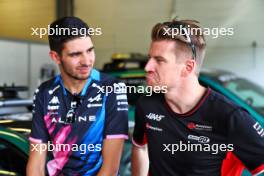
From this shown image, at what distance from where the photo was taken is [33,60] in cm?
814

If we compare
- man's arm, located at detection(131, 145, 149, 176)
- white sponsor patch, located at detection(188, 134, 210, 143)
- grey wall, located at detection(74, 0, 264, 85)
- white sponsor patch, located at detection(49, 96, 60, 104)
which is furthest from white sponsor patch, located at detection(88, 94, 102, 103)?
grey wall, located at detection(74, 0, 264, 85)

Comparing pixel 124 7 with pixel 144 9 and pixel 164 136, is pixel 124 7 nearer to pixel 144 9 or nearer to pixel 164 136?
pixel 144 9

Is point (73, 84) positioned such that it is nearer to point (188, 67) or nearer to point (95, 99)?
point (95, 99)

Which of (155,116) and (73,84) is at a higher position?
(73,84)

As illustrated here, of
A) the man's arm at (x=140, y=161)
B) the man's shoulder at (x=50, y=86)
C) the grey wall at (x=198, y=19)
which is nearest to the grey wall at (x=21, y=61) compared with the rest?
the grey wall at (x=198, y=19)

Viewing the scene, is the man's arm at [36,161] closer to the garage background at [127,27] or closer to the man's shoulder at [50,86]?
the man's shoulder at [50,86]

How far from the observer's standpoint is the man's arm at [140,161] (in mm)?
1904

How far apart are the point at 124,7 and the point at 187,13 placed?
1.58 m

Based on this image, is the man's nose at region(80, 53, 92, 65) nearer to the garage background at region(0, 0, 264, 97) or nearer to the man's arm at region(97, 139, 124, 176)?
the man's arm at region(97, 139, 124, 176)

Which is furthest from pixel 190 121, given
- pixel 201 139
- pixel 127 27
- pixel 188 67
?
pixel 127 27

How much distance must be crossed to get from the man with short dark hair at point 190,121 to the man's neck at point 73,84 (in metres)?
0.43

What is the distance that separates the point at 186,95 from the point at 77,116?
0.58m

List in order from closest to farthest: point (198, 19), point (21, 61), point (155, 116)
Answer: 1. point (155, 116)
2. point (21, 61)
3. point (198, 19)

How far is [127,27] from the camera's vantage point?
31.0 ft
